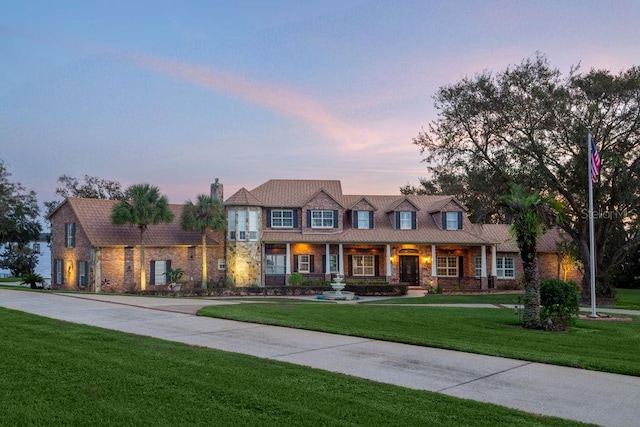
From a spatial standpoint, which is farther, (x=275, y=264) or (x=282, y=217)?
Answer: (x=282, y=217)

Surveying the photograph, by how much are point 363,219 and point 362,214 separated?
0.36 meters

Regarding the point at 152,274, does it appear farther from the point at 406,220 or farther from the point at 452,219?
the point at 452,219

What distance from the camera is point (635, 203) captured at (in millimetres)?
25406

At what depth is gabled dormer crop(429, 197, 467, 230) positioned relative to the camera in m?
37.2

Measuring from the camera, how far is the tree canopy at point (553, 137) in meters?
24.4

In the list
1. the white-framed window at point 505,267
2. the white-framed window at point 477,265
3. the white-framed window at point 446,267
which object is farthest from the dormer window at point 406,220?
the white-framed window at point 505,267

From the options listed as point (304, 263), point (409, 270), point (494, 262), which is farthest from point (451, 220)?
point (304, 263)

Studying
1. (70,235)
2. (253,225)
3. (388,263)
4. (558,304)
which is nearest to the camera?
(558,304)

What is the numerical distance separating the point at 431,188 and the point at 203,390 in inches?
2116

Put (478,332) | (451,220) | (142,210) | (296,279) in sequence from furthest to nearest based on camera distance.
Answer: (451,220) → (296,279) → (142,210) → (478,332)

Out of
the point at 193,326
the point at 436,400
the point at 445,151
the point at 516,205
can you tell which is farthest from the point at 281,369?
the point at 445,151

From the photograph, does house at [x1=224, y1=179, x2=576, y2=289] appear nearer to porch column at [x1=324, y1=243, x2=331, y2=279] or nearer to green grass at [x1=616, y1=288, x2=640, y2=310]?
porch column at [x1=324, y1=243, x2=331, y2=279]

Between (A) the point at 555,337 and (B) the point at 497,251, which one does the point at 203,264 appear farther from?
(A) the point at 555,337

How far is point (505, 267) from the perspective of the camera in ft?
126
